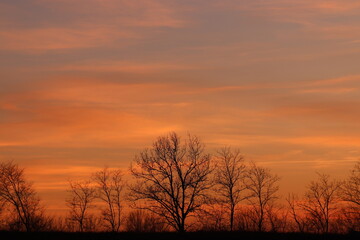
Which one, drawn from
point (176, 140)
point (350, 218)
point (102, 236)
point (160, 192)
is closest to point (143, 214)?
point (160, 192)

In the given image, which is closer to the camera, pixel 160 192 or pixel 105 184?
pixel 160 192

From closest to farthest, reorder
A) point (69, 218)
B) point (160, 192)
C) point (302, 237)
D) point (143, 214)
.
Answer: point (302, 237) < point (160, 192) < point (143, 214) < point (69, 218)

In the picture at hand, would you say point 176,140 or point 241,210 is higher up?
point 176,140

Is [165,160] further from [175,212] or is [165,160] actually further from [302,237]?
[302,237]

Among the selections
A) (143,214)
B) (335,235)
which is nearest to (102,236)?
(335,235)

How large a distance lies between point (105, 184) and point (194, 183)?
20.6m

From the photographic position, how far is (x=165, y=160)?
236 ft

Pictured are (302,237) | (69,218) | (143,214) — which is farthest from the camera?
(69,218)

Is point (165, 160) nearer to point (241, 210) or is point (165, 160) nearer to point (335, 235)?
point (241, 210)

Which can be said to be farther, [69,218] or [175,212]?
[69,218]

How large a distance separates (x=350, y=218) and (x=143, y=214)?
94.6ft

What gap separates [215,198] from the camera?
7081 cm

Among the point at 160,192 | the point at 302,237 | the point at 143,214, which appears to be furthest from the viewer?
the point at 143,214

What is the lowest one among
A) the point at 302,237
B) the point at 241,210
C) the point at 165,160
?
the point at 302,237
